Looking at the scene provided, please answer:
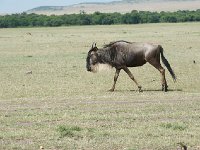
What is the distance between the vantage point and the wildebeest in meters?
19.3

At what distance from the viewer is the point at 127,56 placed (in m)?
19.5

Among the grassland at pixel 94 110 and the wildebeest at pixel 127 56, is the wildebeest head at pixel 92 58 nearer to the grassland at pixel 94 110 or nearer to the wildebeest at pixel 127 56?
the wildebeest at pixel 127 56

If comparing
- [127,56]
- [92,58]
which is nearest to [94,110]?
[127,56]

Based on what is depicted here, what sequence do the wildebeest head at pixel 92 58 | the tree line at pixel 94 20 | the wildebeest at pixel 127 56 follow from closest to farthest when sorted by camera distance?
the wildebeest at pixel 127 56, the wildebeest head at pixel 92 58, the tree line at pixel 94 20

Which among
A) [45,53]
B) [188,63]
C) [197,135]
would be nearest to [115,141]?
[197,135]

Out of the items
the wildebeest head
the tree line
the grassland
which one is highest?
the wildebeest head

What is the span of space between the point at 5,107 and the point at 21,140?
450 centimetres

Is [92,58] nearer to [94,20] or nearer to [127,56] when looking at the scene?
[127,56]

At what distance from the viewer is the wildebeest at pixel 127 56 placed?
63.3 ft

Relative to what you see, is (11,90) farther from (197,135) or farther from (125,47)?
(197,135)

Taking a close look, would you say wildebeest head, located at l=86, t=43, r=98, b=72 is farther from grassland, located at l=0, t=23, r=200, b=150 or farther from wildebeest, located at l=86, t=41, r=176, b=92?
grassland, located at l=0, t=23, r=200, b=150

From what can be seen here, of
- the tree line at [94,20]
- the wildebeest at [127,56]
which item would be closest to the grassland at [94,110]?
the wildebeest at [127,56]

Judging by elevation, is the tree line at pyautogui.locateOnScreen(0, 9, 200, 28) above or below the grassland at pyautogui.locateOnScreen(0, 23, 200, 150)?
below

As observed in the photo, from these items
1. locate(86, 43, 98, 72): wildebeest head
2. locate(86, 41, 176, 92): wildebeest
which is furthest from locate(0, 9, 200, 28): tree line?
locate(86, 41, 176, 92): wildebeest
